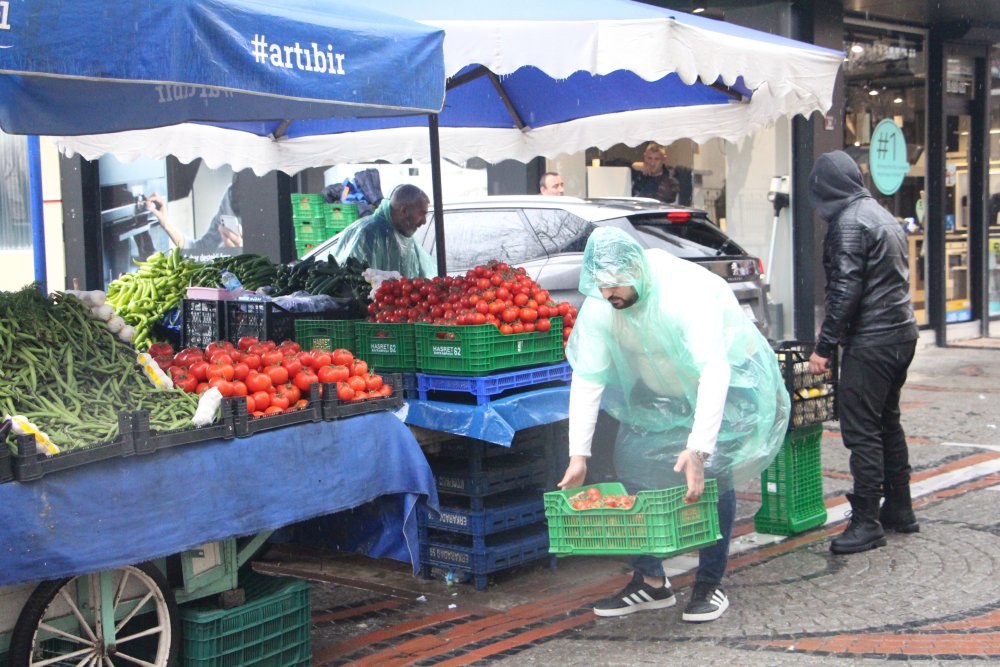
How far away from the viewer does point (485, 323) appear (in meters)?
5.55

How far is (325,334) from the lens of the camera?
20.6ft

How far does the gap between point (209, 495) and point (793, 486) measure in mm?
3516

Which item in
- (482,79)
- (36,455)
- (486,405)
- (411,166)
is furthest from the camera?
(411,166)

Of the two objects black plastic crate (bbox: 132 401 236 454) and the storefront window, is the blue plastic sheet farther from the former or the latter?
the storefront window

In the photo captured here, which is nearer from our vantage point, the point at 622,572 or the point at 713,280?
the point at 713,280

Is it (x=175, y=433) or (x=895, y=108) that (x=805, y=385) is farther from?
(x=895, y=108)

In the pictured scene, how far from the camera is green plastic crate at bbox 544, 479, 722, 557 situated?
4684mm

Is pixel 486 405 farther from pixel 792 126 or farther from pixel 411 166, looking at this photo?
pixel 792 126

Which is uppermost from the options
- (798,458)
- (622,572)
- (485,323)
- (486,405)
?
(485,323)

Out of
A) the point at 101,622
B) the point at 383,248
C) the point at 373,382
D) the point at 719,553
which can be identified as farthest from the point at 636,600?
the point at 383,248

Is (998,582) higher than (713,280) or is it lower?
lower

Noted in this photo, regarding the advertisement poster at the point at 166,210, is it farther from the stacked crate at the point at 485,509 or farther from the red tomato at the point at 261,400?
the red tomato at the point at 261,400

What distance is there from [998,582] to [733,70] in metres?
2.94

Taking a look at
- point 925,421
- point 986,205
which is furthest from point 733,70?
point 986,205
